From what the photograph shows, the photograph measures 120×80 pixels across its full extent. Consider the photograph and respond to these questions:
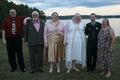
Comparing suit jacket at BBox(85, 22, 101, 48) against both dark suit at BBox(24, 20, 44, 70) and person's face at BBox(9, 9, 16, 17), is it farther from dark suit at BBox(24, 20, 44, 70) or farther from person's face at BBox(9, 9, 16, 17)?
person's face at BBox(9, 9, 16, 17)

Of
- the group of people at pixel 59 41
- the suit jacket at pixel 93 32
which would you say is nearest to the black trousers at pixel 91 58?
the group of people at pixel 59 41

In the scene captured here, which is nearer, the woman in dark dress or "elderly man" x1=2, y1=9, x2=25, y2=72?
the woman in dark dress

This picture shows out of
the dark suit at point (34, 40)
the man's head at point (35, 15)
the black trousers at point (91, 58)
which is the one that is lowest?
the black trousers at point (91, 58)

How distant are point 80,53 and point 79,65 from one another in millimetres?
1452

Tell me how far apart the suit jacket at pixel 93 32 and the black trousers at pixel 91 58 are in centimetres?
12

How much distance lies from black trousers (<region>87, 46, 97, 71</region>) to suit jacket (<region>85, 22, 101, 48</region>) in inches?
Answer: 4.9

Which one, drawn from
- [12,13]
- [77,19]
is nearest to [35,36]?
[12,13]

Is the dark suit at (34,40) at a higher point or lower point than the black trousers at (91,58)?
higher

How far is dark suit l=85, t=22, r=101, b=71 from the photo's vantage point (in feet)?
46.1

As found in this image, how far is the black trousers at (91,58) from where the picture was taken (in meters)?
14.2

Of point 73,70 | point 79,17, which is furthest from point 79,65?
point 79,17

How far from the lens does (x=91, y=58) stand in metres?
14.3

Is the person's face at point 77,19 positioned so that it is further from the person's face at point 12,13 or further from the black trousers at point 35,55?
the person's face at point 12,13

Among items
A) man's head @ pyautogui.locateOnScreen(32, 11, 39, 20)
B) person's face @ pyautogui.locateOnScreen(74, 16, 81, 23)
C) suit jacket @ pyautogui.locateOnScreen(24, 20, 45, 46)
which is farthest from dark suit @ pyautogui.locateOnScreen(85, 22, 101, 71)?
man's head @ pyautogui.locateOnScreen(32, 11, 39, 20)
